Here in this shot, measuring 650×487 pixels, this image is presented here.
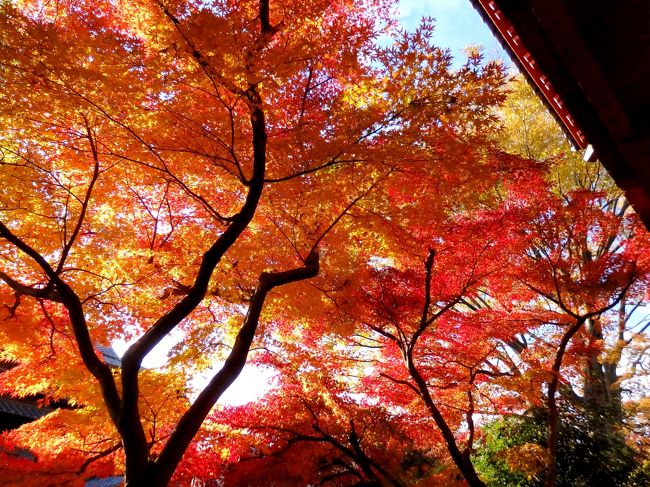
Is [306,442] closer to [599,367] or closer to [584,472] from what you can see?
[584,472]

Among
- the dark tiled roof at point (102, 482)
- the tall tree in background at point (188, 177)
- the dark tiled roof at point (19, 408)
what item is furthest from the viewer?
the dark tiled roof at point (102, 482)

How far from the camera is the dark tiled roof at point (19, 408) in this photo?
1348 centimetres

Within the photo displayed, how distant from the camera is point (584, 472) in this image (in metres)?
9.97

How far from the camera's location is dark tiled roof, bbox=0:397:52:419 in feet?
Result: 44.2

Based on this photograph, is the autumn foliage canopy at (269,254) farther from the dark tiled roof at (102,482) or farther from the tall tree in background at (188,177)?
the dark tiled roof at (102,482)

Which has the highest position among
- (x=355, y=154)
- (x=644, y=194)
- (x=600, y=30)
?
(x=355, y=154)

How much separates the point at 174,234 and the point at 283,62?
442cm

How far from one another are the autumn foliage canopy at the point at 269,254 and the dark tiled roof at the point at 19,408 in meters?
6.73

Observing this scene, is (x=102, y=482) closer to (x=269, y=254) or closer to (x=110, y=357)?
(x=110, y=357)

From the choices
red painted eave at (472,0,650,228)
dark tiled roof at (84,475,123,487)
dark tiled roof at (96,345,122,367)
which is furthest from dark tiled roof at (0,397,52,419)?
red painted eave at (472,0,650,228)

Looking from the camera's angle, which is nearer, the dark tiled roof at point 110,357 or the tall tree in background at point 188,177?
the tall tree in background at point 188,177

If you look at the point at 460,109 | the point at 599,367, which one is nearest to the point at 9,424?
the point at 460,109

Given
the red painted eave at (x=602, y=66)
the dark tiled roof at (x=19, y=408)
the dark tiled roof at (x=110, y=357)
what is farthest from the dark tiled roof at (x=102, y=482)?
the red painted eave at (x=602, y=66)

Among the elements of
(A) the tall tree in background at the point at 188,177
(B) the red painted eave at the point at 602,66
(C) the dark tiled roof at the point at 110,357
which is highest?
(C) the dark tiled roof at the point at 110,357
